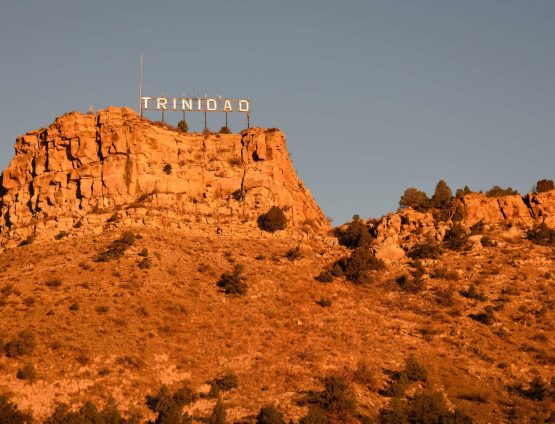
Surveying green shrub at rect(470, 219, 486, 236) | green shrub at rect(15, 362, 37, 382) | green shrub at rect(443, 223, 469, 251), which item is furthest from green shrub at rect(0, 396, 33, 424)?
green shrub at rect(470, 219, 486, 236)

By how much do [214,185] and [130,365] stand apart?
1123 inches

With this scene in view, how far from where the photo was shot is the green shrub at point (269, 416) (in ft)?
156

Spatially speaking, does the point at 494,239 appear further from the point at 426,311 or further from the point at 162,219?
the point at 162,219

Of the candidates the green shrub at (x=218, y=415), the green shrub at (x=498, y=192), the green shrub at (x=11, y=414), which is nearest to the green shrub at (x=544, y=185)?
the green shrub at (x=498, y=192)

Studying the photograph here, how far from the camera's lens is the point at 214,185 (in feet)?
262

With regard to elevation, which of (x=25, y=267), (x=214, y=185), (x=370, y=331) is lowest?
(x=370, y=331)

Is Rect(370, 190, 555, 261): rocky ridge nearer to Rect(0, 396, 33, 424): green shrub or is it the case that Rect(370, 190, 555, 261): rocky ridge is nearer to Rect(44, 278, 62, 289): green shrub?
Rect(44, 278, 62, 289): green shrub

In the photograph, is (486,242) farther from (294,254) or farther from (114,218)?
(114,218)

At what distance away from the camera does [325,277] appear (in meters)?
70.1

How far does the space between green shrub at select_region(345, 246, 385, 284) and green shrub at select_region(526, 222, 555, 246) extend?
13.2 meters

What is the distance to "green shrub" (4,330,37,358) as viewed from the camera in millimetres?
52719

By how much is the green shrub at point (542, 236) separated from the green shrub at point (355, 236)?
13.4m

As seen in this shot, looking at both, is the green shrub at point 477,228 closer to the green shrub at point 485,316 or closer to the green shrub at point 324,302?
the green shrub at point 485,316

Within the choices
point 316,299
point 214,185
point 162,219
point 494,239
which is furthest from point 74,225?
point 494,239
